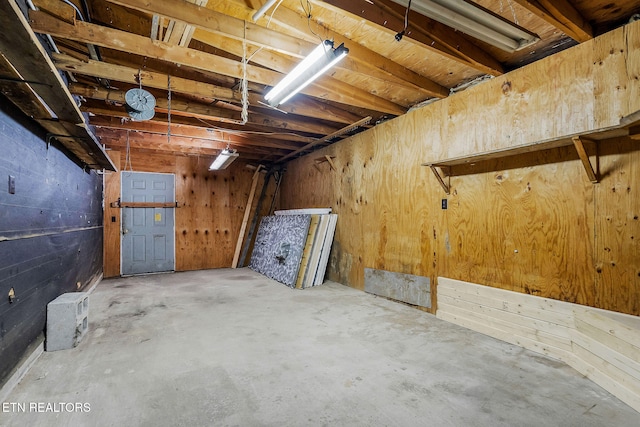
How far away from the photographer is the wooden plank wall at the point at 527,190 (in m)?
2.13

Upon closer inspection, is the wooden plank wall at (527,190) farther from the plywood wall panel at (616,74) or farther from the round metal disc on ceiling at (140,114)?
the round metal disc on ceiling at (140,114)

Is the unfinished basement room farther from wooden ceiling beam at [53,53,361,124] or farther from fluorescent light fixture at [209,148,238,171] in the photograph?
fluorescent light fixture at [209,148,238,171]

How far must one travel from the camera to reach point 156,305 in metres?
3.81

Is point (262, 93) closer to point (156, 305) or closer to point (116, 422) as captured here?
point (156, 305)

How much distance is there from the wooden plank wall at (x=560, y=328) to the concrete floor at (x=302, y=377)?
0.34ft

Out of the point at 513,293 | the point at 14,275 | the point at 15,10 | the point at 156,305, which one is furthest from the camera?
the point at 156,305

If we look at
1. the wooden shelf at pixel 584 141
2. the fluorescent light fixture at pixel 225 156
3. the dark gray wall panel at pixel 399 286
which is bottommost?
the dark gray wall panel at pixel 399 286

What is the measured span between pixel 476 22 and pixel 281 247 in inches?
173

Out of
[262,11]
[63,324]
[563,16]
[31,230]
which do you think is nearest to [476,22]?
[563,16]

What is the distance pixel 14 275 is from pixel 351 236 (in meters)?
3.84

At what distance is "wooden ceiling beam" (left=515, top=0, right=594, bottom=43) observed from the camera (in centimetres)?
183

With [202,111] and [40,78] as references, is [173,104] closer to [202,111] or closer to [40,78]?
[202,111]

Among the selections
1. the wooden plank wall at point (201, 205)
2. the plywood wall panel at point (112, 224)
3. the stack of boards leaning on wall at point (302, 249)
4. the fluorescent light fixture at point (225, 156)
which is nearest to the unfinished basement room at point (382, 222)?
the stack of boards leaning on wall at point (302, 249)

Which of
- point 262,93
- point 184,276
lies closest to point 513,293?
point 262,93
